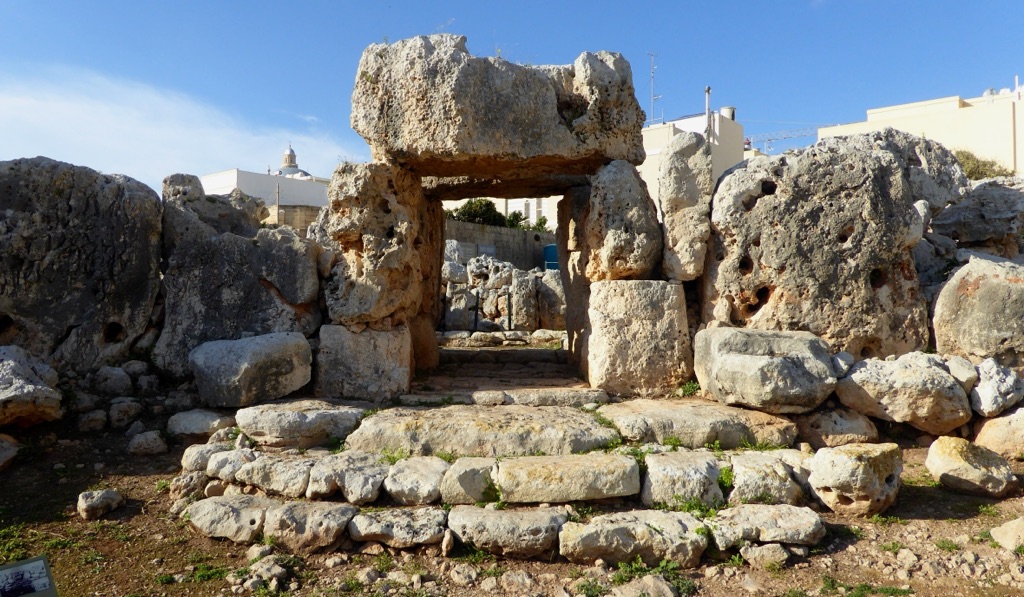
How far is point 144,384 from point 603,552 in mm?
A: 4572

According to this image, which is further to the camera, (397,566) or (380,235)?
(380,235)

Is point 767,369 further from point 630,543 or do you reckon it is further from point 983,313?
point 983,313

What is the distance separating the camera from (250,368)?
5.81 meters

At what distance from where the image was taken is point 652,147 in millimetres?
28469

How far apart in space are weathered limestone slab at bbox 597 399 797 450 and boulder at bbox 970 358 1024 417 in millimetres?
1488

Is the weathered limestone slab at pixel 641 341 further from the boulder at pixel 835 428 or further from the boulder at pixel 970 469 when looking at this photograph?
the boulder at pixel 970 469

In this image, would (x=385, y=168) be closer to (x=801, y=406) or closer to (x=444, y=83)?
(x=444, y=83)

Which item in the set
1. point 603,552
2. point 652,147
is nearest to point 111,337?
point 603,552

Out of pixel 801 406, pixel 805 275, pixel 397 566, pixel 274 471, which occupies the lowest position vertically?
pixel 397 566

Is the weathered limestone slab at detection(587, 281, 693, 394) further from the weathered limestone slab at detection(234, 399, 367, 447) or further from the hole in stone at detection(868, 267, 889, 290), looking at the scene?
the weathered limestone slab at detection(234, 399, 367, 447)

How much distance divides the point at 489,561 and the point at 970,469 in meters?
3.44

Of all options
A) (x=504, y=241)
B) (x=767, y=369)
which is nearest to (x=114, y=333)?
(x=767, y=369)

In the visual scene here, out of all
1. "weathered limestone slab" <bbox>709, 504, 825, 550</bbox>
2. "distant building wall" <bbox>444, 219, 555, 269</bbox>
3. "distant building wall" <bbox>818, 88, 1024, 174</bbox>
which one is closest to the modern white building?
"distant building wall" <bbox>444, 219, 555, 269</bbox>

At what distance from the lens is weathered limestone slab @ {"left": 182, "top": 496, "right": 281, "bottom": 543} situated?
4.44 meters
